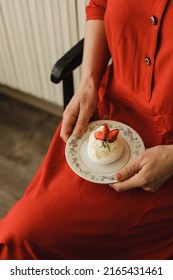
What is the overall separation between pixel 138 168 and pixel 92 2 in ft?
1.84

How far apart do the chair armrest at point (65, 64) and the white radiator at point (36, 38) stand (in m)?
0.40

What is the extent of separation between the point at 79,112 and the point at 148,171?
12.5 inches

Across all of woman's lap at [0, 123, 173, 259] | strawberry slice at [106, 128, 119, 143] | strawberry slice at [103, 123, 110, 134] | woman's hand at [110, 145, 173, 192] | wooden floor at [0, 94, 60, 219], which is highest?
strawberry slice at [103, 123, 110, 134]

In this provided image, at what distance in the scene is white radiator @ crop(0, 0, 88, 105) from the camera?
5.06 feet

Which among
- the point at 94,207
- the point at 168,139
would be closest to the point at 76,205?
the point at 94,207

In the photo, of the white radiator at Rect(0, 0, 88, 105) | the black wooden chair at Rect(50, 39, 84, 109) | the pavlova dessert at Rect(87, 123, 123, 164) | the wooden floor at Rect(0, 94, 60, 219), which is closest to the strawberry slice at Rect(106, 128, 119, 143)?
the pavlova dessert at Rect(87, 123, 123, 164)

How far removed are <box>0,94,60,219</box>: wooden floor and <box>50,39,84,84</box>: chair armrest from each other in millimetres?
792

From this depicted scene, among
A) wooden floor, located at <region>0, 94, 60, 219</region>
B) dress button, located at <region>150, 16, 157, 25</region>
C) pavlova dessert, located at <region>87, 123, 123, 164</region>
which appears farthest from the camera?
wooden floor, located at <region>0, 94, 60, 219</region>

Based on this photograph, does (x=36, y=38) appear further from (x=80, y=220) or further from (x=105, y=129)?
(x=80, y=220)

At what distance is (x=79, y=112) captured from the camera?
1.11 m

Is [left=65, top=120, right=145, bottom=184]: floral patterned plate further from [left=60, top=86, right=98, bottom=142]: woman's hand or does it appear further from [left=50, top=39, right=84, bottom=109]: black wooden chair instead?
[left=50, top=39, right=84, bottom=109]: black wooden chair

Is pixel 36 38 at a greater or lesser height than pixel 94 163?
greater

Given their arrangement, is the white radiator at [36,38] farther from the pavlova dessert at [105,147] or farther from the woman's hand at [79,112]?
the pavlova dessert at [105,147]

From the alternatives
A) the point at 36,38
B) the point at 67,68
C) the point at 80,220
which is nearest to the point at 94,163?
the point at 80,220
